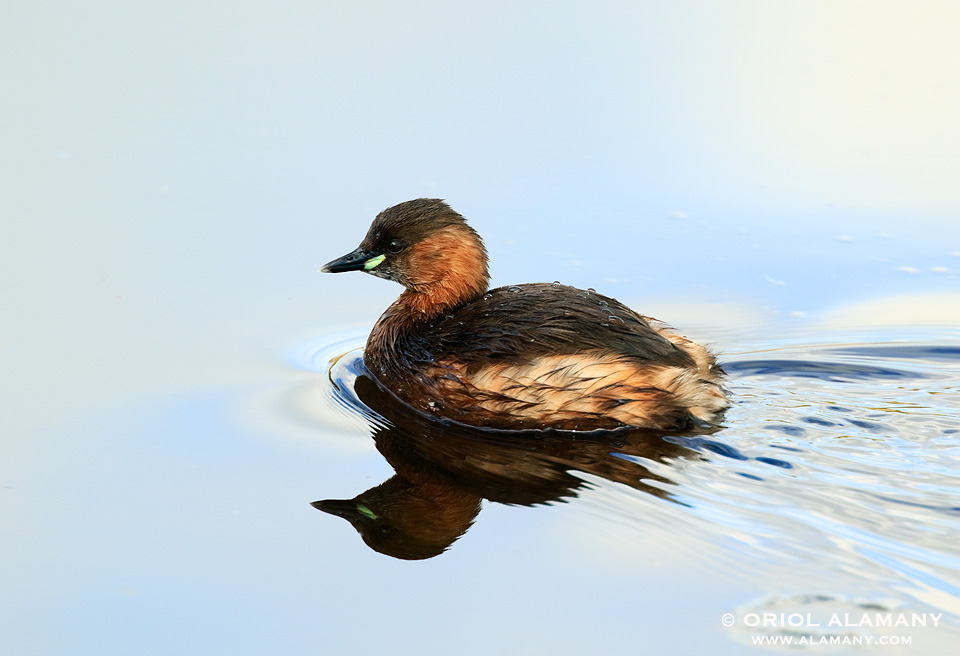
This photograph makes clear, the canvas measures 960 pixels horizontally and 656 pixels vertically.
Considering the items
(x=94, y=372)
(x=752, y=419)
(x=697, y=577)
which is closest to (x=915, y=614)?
(x=697, y=577)

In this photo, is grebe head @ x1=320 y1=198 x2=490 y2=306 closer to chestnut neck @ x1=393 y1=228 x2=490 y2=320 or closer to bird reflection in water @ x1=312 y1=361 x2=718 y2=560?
chestnut neck @ x1=393 y1=228 x2=490 y2=320

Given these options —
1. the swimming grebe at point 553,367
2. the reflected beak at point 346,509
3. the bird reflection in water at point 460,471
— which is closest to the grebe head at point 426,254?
the swimming grebe at point 553,367

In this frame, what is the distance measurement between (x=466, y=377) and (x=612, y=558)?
5.17 feet

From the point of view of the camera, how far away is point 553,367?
20.0ft

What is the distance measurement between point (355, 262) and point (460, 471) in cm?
176

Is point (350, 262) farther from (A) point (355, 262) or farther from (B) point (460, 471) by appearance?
(B) point (460, 471)

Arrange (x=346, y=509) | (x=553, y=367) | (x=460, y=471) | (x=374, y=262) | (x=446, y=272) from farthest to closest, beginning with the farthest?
(x=374, y=262) < (x=446, y=272) < (x=553, y=367) < (x=460, y=471) < (x=346, y=509)

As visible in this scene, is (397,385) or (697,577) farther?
(397,385)

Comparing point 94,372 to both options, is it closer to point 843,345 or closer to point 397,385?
point 397,385

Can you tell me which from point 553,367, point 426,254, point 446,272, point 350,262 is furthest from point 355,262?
point 553,367

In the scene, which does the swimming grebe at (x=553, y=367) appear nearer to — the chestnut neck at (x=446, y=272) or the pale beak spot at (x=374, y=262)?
the chestnut neck at (x=446, y=272)

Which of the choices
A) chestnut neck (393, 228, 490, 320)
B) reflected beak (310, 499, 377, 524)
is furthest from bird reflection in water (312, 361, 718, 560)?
chestnut neck (393, 228, 490, 320)

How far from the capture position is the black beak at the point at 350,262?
7023mm

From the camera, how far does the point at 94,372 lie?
641 cm
